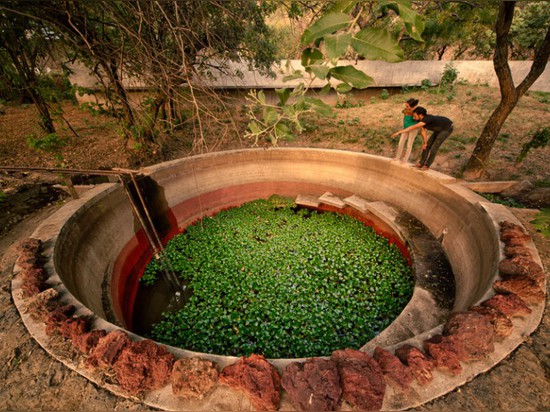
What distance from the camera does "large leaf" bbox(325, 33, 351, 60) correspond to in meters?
0.81

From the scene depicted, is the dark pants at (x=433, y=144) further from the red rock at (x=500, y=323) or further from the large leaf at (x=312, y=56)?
the large leaf at (x=312, y=56)

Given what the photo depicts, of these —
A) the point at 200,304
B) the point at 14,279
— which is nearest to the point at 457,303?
the point at 200,304

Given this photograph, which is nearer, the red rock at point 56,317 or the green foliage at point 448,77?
the red rock at point 56,317

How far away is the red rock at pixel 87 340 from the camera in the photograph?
6.77 feet

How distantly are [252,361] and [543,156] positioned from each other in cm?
765

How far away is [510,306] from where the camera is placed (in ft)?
7.36

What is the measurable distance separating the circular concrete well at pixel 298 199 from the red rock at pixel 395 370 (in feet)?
0.21

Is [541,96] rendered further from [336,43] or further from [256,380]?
[256,380]

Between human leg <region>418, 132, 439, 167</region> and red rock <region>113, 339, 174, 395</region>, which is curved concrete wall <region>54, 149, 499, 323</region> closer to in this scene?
human leg <region>418, 132, 439, 167</region>

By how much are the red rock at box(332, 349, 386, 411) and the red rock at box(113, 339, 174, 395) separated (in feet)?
4.09

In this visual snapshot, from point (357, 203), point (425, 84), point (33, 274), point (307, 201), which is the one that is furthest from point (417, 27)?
point (425, 84)

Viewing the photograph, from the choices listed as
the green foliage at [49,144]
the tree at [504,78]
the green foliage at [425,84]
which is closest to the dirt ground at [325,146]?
the green foliage at [49,144]

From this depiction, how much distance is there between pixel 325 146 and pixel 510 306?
18.9ft

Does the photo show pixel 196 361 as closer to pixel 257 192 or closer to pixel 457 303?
pixel 457 303
